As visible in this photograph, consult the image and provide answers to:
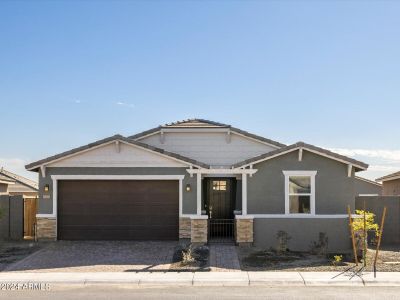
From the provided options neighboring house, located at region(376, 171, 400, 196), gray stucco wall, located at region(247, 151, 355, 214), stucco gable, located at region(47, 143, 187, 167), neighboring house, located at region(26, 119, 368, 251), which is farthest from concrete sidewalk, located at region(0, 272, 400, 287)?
neighboring house, located at region(376, 171, 400, 196)

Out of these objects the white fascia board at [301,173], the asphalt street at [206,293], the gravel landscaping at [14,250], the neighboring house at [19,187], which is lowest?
the asphalt street at [206,293]

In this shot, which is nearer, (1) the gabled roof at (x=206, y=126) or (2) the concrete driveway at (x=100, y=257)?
(2) the concrete driveway at (x=100, y=257)

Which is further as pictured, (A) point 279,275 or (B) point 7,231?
(B) point 7,231

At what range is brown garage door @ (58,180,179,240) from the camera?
18703 mm

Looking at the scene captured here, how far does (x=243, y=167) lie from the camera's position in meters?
17.7

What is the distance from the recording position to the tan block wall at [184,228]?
18.3 meters

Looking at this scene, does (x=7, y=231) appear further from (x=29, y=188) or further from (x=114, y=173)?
(x=29, y=188)

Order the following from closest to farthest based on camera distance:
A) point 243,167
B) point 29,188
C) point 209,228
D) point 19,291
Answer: point 19,291 → point 243,167 → point 209,228 → point 29,188

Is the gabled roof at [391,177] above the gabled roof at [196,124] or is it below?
below

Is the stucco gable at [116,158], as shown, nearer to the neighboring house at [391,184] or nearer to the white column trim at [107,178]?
the white column trim at [107,178]

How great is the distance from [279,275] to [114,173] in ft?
26.5

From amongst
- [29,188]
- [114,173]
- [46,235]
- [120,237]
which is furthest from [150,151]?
[29,188]

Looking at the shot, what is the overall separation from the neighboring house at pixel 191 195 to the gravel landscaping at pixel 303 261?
1.06 meters

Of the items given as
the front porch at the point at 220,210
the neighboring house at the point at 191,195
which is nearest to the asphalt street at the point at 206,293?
the neighboring house at the point at 191,195
